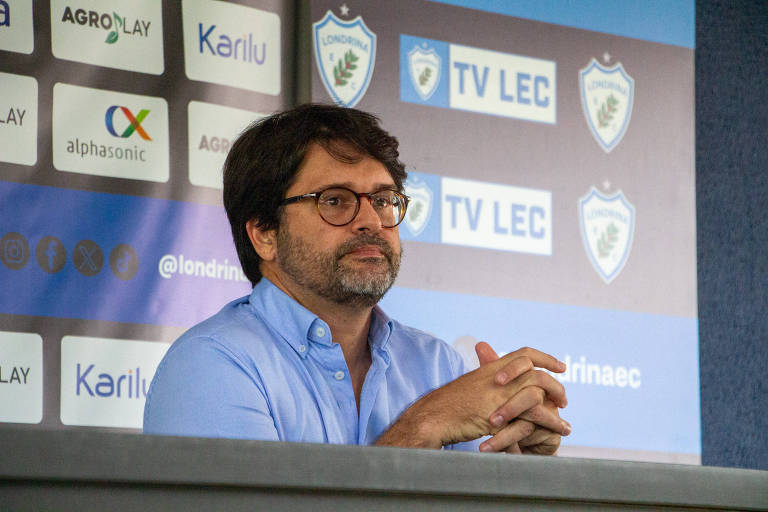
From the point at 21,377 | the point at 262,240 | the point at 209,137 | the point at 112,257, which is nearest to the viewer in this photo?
the point at 262,240

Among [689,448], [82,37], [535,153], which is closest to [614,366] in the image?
[689,448]

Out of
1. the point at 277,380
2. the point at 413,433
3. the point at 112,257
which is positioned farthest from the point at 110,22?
the point at 413,433

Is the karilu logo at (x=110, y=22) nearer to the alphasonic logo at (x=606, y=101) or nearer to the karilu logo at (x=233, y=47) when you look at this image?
the karilu logo at (x=233, y=47)

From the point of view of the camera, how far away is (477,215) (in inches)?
100

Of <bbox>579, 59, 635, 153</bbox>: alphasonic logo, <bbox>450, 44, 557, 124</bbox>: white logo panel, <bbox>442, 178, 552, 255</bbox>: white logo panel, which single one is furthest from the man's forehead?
<bbox>579, 59, 635, 153</bbox>: alphasonic logo

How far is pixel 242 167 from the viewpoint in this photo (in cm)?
165

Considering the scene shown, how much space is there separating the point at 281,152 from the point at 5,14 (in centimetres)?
80

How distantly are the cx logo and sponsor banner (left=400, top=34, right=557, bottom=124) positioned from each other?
661mm

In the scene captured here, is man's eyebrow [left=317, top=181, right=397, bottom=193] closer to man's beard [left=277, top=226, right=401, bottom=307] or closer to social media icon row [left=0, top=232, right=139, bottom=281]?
man's beard [left=277, top=226, right=401, bottom=307]

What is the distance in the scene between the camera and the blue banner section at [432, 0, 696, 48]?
8.90 feet

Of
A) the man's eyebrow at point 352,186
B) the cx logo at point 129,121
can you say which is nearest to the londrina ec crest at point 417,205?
the cx logo at point 129,121

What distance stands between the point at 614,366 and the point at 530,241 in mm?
401

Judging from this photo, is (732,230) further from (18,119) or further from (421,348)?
(18,119)

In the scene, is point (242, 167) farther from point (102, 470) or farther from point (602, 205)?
point (602, 205)
